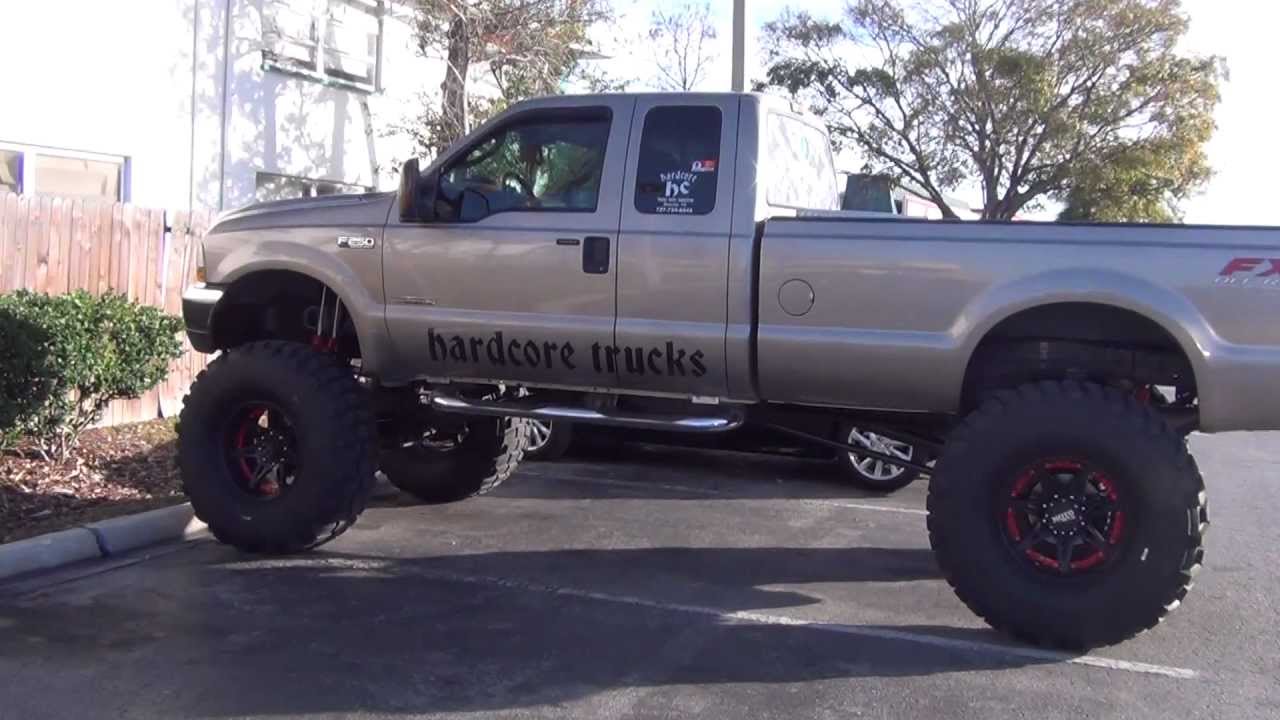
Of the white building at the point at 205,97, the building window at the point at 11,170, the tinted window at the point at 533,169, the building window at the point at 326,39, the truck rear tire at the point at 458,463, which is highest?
the building window at the point at 326,39

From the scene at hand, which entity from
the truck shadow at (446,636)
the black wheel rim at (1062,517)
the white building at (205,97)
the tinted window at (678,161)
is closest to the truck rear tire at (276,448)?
the truck shadow at (446,636)

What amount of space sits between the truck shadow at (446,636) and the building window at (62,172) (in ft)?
18.1

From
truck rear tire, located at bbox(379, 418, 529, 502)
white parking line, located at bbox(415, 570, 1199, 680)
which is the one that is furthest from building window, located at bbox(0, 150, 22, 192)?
white parking line, located at bbox(415, 570, 1199, 680)

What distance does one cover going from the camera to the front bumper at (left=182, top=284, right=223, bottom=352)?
7.13 meters

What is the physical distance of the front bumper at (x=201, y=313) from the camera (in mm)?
7129

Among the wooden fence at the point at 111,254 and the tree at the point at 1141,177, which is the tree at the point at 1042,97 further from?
the wooden fence at the point at 111,254

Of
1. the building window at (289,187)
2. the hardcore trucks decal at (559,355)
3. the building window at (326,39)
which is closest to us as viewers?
the hardcore trucks decal at (559,355)

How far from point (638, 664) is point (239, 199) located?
9.67 m

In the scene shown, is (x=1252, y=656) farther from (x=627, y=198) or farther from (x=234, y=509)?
(x=234, y=509)

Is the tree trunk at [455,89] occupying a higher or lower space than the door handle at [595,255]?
higher

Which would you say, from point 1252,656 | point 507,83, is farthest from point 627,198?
point 507,83

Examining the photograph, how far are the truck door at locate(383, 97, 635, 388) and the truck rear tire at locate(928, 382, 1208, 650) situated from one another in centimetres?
188

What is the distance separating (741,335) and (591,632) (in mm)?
1561

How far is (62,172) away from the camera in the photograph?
37.3ft
